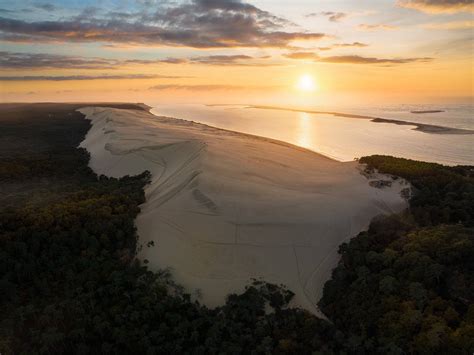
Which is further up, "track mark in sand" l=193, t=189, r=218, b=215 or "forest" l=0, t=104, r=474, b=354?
"track mark in sand" l=193, t=189, r=218, b=215

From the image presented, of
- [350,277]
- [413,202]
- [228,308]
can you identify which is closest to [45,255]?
[228,308]

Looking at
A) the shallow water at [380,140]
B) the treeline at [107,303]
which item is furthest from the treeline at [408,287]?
the shallow water at [380,140]

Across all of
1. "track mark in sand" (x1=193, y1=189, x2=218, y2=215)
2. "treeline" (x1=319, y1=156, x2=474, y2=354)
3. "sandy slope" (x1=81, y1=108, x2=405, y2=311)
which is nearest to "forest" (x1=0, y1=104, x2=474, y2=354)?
"treeline" (x1=319, y1=156, x2=474, y2=354)

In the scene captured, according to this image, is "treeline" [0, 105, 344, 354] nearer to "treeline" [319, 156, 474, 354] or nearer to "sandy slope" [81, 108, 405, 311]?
"sandy slope" [81, 108, 405, 311]

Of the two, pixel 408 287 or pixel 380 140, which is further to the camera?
pixel 380 140

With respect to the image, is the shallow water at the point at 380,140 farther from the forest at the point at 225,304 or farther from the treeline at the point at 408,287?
the treeline at the point at 408,287

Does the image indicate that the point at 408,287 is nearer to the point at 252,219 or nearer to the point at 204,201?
the point at 252,219

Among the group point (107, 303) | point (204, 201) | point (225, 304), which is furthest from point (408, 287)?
point (204, 201)

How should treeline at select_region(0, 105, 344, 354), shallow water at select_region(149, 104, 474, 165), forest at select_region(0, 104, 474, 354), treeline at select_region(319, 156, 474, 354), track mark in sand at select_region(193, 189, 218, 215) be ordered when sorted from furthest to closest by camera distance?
shallow water at select_region(149, 104, 474, 165), track mark in sand at select_region(193, 189, 218, 215), treeline at select_region(0, 105, 344, 354), forest at select_region(0, 104, 474, 354), treeline at select_region(319, 156, 474, 354)
